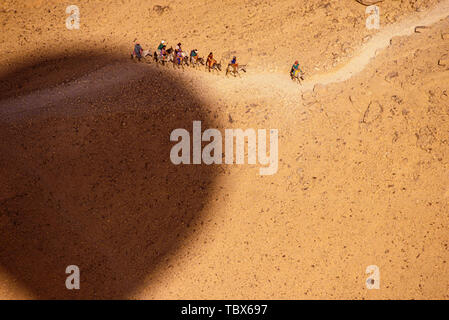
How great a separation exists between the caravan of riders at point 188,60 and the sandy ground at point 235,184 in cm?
53

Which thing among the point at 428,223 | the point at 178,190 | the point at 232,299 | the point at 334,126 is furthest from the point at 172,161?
the point at 428,223

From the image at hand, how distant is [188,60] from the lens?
60.3 ft

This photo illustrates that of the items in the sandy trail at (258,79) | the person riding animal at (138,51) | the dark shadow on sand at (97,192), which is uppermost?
the person riding animal at (138,51)

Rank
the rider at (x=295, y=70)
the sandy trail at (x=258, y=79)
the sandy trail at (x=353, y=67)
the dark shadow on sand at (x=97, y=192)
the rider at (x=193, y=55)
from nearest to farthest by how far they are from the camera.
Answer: the dark shadow on sand at (x=97, y=192)
the sandy trail at (x=258, y=79)
the rider at (x=295, y=70)
the sandy trail at (x=353, y=67)
the rider at (x=193, y=55)

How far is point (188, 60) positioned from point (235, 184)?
7642mm

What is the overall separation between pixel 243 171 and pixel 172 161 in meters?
3.04

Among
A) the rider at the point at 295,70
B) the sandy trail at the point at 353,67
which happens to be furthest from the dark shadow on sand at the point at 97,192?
the rider at the point at 295,70

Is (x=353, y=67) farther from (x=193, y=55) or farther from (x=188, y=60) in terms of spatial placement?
(x=188, y=60)

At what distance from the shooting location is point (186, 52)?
19172 mm

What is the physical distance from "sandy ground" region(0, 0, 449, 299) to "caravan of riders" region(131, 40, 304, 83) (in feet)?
1.74

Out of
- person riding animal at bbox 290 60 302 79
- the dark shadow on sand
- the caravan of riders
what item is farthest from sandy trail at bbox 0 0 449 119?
the dark shadow on sand

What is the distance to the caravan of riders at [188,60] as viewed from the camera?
17.6 meters

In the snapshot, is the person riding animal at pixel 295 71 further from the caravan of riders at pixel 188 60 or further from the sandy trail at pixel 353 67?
the sandy trail at pixel 353 67

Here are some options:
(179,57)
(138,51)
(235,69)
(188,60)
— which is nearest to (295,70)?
(235,69)
